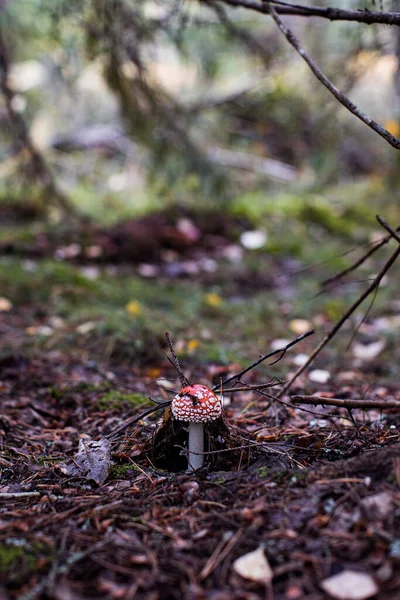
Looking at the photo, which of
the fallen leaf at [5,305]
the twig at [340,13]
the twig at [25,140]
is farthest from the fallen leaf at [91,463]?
the twig at [25,140]

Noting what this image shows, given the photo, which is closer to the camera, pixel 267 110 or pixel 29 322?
pixel 29 322

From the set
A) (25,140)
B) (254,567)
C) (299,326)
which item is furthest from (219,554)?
(25,140)

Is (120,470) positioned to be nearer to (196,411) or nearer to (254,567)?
(196,411)

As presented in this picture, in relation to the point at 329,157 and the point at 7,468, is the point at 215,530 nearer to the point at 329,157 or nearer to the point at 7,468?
the point at 7,468

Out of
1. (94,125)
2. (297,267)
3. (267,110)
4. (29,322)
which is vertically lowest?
(29,322)

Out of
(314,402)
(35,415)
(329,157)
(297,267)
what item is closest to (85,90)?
(329,157)

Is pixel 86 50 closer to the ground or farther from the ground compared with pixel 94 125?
closer to the ground

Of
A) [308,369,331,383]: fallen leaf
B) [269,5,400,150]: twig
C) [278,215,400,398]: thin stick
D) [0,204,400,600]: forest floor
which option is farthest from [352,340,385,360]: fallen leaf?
[269,5,400,150]: twig

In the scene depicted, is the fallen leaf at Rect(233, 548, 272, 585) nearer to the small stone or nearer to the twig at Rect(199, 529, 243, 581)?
the twig at Rect(199, 529, 243, 581)
